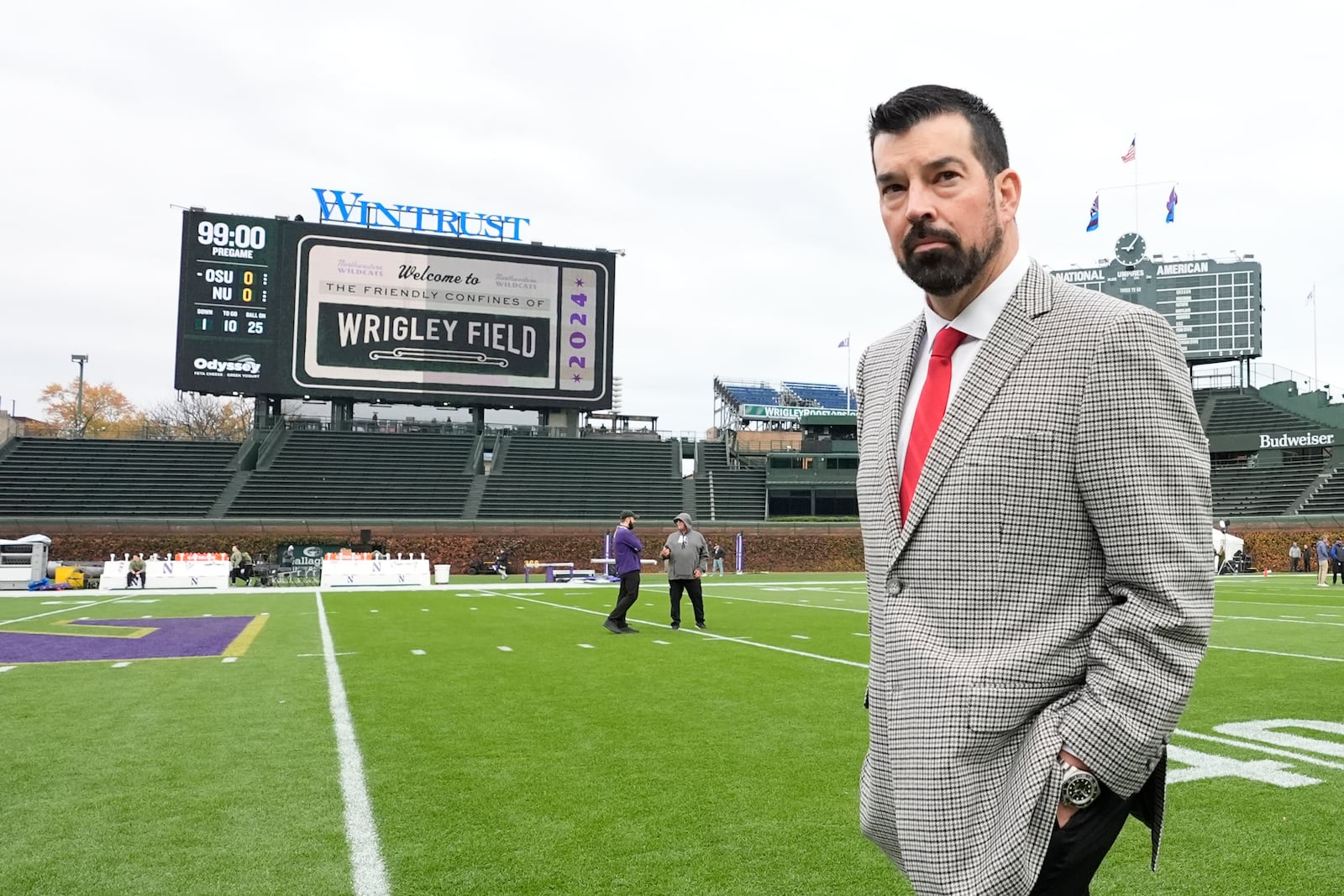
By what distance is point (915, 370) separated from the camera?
7.21 feet

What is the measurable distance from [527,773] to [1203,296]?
195 ft

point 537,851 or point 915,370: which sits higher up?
point 915,370

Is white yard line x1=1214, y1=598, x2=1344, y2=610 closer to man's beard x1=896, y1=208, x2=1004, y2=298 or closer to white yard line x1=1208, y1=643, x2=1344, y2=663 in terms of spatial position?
white yard line x1=1208, y1=643, x2=1344, y2=663

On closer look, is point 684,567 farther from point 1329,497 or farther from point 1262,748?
point 1329,497

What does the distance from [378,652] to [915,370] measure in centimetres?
1084

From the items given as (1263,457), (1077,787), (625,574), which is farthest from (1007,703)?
(1263,457)

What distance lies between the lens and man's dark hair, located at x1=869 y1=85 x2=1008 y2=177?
6.34 feet

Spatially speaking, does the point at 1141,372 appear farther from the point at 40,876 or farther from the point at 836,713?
the point at 836,713

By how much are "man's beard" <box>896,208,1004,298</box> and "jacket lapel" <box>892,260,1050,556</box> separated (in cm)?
11

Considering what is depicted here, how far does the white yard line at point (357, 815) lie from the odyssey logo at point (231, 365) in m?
35.9

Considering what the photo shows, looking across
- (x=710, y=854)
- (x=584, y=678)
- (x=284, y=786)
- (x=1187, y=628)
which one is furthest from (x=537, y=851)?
(x=584, y=678)

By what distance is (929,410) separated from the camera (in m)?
2.01

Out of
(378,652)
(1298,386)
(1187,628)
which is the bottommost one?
(378,652)

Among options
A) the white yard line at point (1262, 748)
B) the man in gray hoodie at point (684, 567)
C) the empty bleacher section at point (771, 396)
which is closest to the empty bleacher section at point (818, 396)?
the empty bleacher section at point (771, 396)
